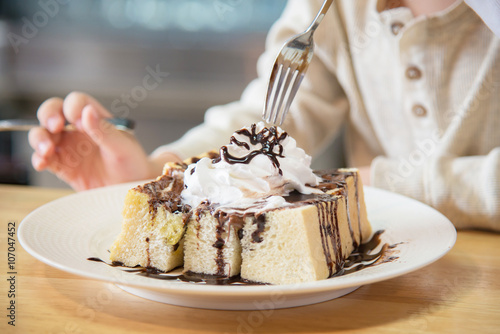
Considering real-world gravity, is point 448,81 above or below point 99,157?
above

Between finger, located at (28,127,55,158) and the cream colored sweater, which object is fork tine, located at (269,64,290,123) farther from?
finger, located at (28,127,55,158)

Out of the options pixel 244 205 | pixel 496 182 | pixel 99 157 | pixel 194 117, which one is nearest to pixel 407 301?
pixel 244 205

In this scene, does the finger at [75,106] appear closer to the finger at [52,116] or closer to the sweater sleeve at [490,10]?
the finger at [52,116]

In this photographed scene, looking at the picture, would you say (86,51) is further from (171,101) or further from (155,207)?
(155,207)

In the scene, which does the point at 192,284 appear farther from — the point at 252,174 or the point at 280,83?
the point at 280,83

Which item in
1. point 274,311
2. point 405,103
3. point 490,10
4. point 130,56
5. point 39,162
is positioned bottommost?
point 274,311

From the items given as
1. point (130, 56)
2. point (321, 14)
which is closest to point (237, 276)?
point (321, 14)

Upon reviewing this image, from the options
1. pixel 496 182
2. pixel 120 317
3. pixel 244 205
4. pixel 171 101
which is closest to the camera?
pixel 120 317
